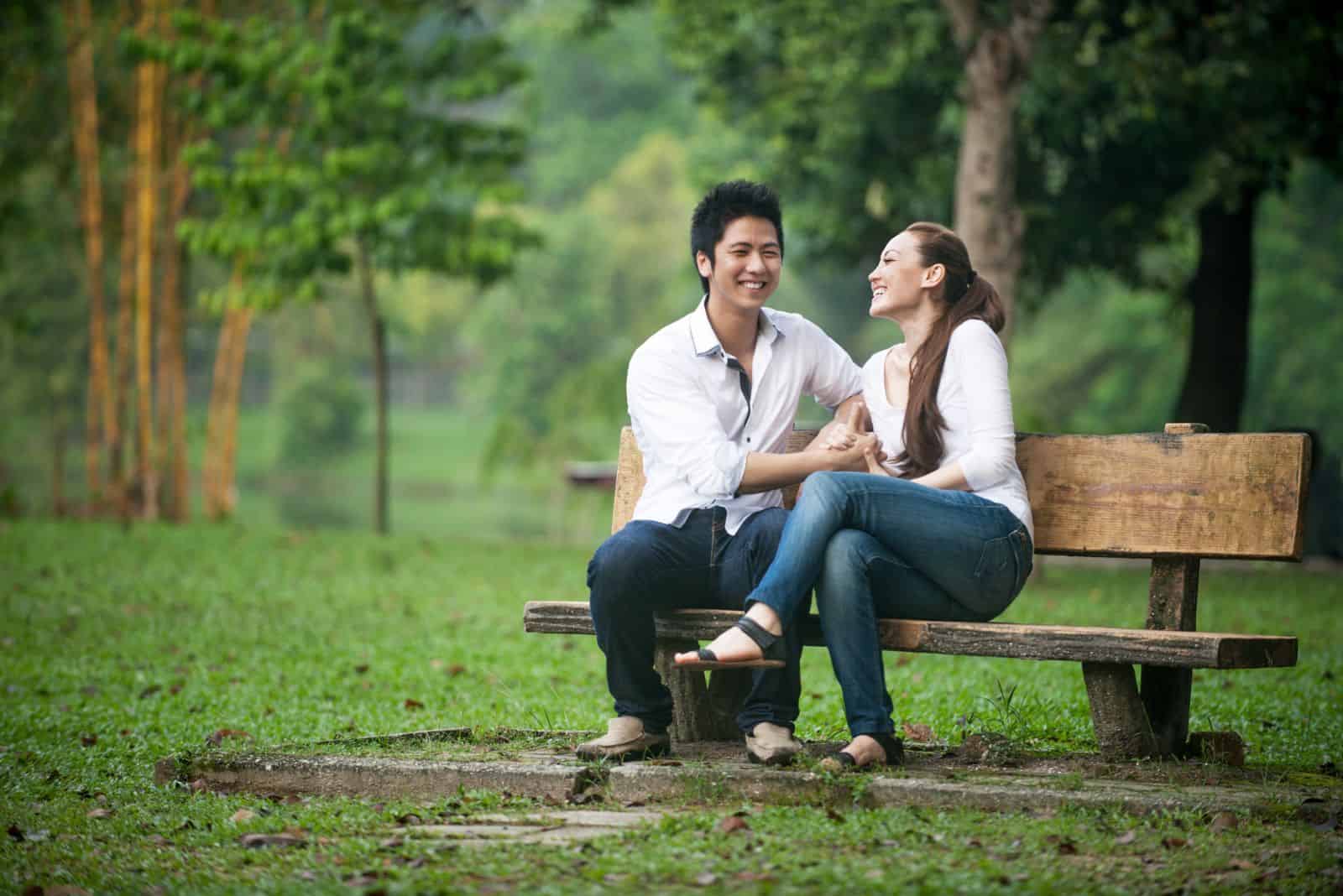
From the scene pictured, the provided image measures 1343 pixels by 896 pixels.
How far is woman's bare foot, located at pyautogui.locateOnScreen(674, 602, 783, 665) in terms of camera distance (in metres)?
4.94

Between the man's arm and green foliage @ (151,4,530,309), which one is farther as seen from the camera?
green foliage @ (151,4,530,309)

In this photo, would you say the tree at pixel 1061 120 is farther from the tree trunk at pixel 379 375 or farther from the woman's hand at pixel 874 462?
the woman's hand at pixel 874 462

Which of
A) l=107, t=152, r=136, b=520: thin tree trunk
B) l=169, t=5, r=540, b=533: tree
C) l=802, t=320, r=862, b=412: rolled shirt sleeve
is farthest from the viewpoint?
l=107, t=152, r=136, b=520: thin tree trunk

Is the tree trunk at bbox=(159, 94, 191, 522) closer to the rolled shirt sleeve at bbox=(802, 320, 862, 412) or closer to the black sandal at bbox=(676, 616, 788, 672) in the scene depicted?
the rolled shirt sleeve at bbox=(802, 320, 862, 412)

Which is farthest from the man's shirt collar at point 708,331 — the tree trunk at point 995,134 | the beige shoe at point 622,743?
the tree trunk at point 995,134

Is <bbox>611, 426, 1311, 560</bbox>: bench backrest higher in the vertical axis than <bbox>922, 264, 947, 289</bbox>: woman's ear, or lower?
lower

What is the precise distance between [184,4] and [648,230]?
35.8 m

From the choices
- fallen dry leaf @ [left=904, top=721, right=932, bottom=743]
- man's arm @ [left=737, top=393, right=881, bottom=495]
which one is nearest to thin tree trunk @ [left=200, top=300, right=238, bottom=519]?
fallen dry leaf @ [left=904, top=721, right=932, bottom=743]

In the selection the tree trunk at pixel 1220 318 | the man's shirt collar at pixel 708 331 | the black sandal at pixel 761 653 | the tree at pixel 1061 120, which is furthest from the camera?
the tree trunk at pixel 1220 318

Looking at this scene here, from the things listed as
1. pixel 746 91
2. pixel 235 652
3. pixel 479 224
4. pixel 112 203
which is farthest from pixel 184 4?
pixel 235 652

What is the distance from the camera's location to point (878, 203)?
19.3 metres

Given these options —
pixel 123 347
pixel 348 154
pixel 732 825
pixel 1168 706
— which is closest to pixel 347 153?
pixel 348 154

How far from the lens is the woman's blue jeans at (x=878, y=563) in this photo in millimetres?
5074

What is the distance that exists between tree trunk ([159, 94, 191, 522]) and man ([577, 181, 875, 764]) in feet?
55.9
